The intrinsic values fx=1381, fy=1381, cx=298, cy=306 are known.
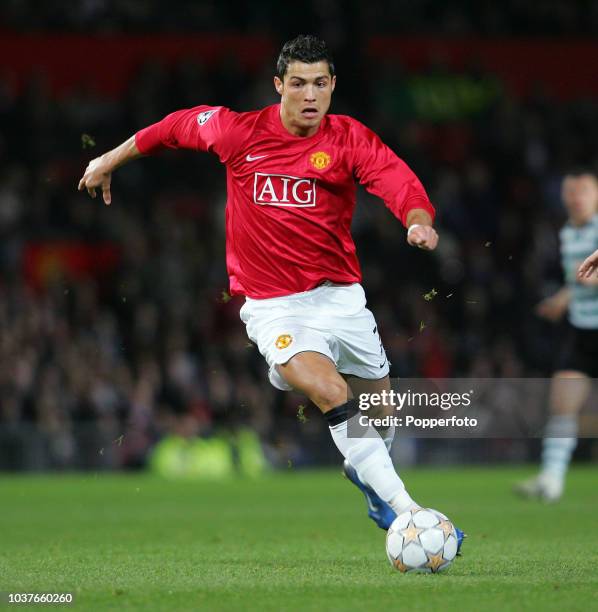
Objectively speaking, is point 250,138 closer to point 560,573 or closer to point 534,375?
point 560,573

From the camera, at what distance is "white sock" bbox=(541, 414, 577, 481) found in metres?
10.7

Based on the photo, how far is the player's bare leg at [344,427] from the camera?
20.5 feet

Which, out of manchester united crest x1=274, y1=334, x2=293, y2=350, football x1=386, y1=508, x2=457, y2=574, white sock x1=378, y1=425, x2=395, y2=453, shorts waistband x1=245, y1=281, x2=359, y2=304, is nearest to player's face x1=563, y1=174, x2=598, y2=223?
white sock x1=378, y1=425, x2=395, y2=453

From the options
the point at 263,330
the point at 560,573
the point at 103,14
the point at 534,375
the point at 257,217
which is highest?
the point at 103,14

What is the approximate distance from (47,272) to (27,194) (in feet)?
3.55

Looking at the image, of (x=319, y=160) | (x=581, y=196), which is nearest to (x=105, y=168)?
(x=319, y=160)

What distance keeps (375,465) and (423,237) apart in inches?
43.0

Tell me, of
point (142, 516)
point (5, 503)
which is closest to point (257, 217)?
point (142, 516)

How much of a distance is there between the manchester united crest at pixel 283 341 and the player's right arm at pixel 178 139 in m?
1.04

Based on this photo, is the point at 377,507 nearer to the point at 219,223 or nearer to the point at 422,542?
the point at 422,542

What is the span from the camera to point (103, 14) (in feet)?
64.7

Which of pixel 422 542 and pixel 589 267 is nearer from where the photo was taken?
pixel 422 542

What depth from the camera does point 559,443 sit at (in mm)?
10680

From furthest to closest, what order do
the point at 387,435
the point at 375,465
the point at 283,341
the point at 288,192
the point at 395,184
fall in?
the point at 387,435
the point at 288,192
the point at 283,341
the point at 395,184
the point at 375,465
